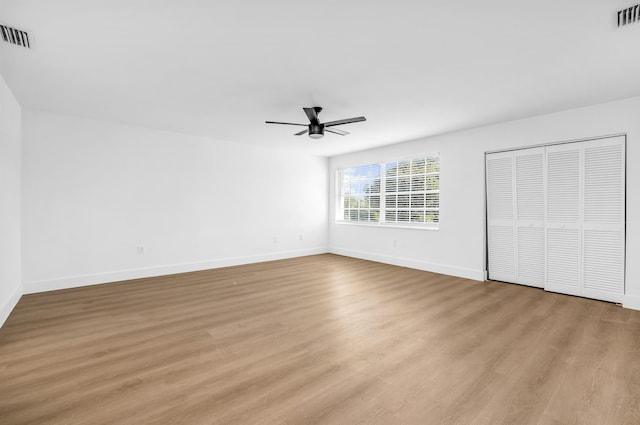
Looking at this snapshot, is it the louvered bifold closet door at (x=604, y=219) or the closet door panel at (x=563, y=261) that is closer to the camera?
the louvered bifold closet door at (x=604, y=219)

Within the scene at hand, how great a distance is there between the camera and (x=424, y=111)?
4066mm

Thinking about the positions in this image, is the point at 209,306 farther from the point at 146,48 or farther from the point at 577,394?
the point at 577,394

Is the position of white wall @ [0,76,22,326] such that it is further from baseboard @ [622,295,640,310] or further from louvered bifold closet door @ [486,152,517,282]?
baseboard @ [622,295,640,310]

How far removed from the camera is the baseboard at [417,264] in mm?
4969

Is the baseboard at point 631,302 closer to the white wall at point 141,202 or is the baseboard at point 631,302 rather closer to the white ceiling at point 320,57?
the white ceiling at point 320,57

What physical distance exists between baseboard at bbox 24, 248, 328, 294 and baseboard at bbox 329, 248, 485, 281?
61.4 inches

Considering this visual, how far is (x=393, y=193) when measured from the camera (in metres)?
6.38

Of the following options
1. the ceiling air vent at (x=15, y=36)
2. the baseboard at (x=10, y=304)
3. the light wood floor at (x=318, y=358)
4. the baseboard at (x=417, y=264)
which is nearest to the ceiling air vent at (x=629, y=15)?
the light wood floor at (x=318, y=358)

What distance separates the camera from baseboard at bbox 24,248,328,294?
4.20 metres

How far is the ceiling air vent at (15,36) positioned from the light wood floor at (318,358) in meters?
2.62

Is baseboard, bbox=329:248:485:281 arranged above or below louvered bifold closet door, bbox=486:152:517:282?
below

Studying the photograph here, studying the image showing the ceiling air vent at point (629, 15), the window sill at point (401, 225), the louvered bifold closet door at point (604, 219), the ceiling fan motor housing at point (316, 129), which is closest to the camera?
the ceiling air vent at point (629, 15)

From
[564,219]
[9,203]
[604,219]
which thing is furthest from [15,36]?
[604,219]

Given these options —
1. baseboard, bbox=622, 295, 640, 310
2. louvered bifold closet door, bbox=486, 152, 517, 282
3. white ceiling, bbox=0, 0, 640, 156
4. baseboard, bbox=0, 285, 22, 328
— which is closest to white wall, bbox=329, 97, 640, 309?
baseboard, bbox=622, 295, 640, 310
